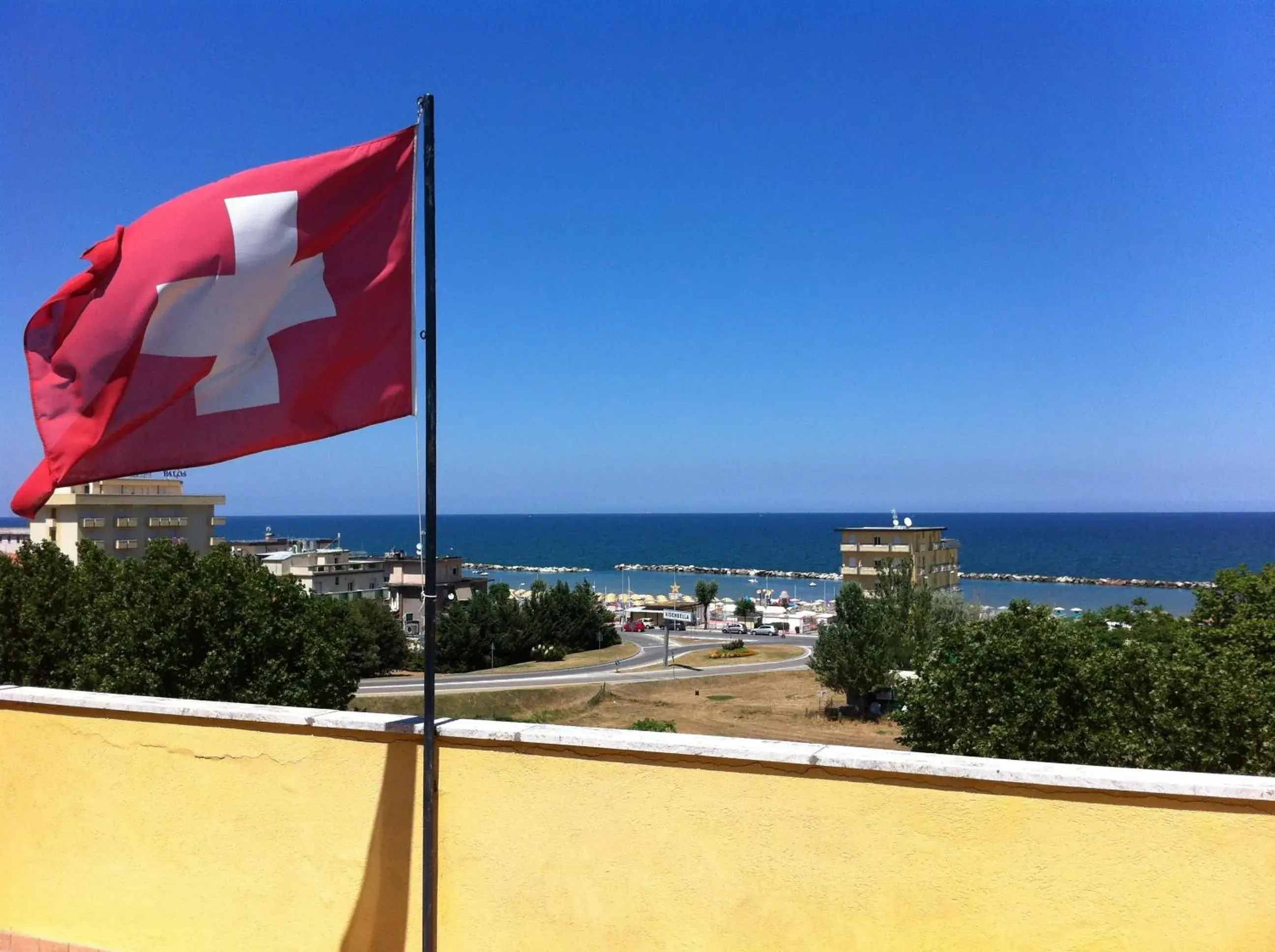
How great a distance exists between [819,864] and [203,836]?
344 cm

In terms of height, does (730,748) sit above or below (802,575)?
above

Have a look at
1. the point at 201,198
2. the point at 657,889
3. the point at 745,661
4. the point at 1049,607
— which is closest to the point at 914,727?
the point at 1049,607

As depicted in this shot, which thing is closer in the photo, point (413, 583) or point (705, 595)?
point (413, 583)

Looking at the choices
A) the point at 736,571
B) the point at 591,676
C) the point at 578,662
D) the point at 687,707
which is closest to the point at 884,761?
the point at 687,707

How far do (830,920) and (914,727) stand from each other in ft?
56.9

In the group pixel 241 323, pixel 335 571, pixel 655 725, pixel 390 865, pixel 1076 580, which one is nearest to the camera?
pixel 241 323

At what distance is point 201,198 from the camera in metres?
4.88

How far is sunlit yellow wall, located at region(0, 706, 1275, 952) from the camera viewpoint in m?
3.84

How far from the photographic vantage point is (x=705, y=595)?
3984 inches

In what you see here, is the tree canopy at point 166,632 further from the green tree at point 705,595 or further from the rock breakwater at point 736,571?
the rock breakwater at point 736,571

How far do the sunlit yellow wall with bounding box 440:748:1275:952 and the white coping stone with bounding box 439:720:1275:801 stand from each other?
0.25 feet

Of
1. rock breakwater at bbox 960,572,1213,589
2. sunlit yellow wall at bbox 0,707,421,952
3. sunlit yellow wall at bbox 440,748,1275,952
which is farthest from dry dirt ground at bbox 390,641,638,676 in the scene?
rock breakwater at bbox 960,572,1213,589

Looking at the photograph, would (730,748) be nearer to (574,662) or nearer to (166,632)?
(166,632)

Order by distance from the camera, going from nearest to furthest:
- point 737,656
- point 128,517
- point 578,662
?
point 737,656 < point 578,662 < point 128,517
